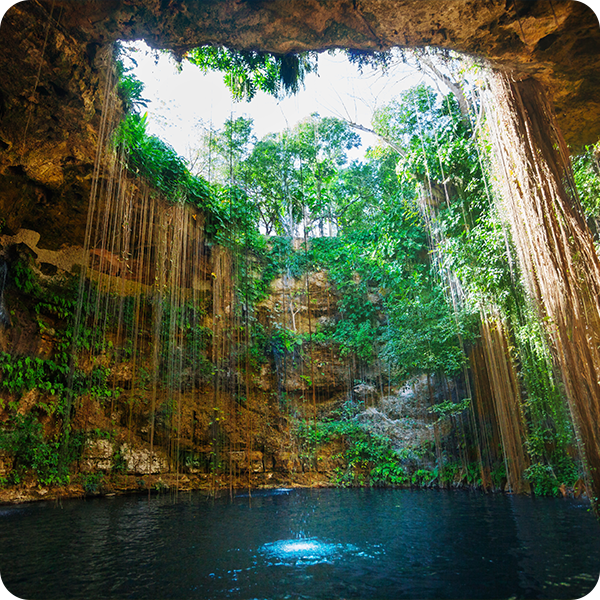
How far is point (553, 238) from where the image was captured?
3.04 m

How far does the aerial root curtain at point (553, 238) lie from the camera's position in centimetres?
269

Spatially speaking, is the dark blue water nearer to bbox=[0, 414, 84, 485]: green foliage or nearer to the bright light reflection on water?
the bright light reflection on water

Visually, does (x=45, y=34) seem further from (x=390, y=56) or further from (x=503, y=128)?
(x=503, y=128)

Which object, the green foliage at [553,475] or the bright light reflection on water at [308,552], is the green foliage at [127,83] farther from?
the green foliage at [553,475]

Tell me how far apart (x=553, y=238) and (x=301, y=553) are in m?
3.19

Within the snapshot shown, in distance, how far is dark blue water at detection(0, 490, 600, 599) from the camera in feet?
7.43

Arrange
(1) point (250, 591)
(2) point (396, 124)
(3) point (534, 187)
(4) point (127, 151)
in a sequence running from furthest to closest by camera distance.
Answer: (2) point (396, 124) → (4) point (127, 151) → (3) point (534, 187) → (1) point (250, 591)

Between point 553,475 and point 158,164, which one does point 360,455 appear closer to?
point 553,475

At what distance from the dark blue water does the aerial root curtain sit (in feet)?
2.81

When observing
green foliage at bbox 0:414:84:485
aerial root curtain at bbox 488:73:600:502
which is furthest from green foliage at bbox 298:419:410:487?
aerial root curtain at bbox 488:73:600:502

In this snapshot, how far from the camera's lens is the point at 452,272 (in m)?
8.09

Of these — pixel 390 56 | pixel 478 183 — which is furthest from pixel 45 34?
pixel 478 183

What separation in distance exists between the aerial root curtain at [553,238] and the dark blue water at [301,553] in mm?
857

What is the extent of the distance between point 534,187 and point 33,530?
18.5 feet
